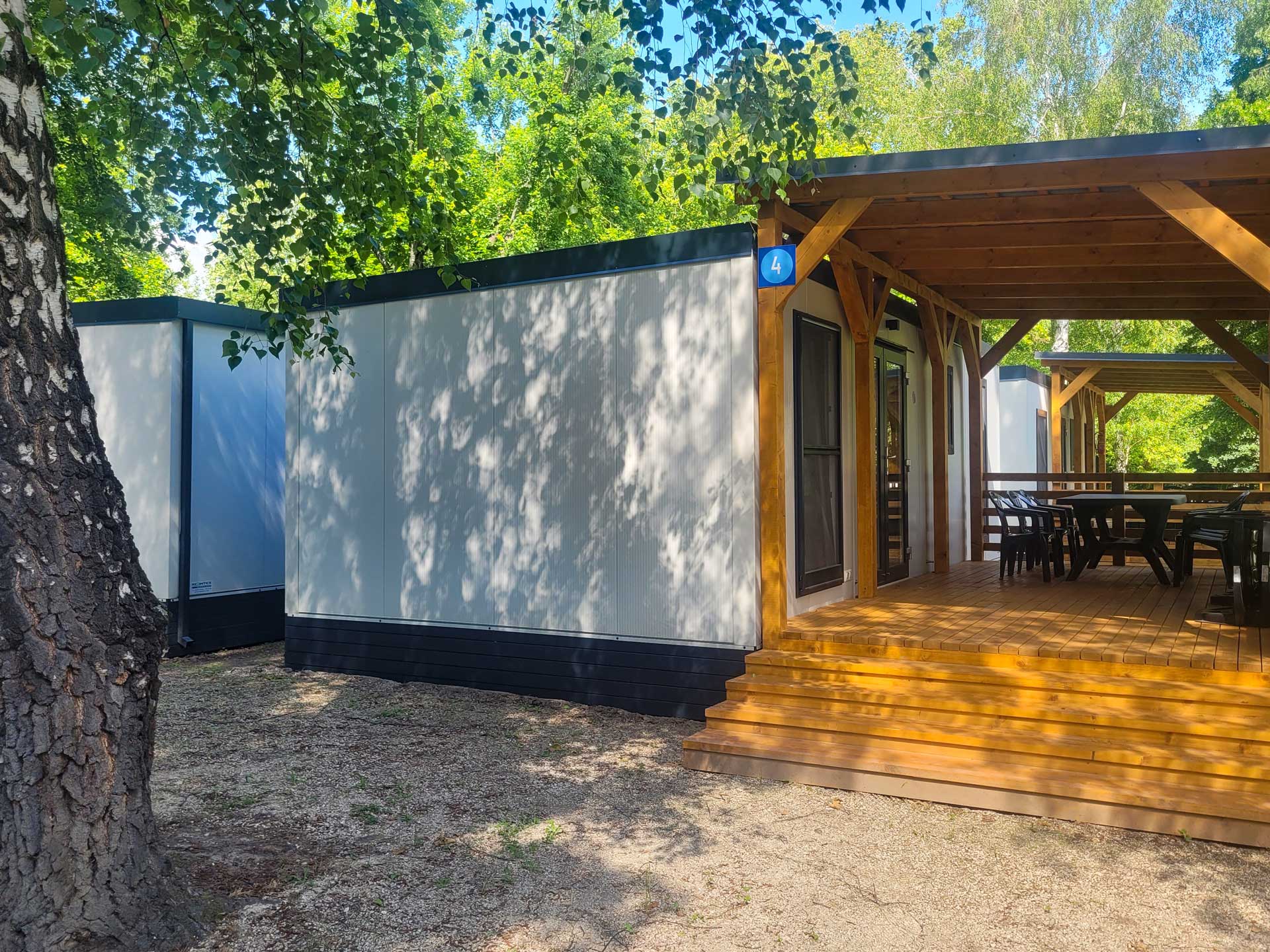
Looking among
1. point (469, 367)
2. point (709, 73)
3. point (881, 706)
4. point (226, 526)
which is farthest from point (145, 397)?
point (881, 706)

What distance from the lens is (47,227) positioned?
306 cm

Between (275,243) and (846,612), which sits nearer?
(275,243)

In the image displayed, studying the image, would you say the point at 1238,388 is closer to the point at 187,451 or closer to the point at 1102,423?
the point at 1102,423

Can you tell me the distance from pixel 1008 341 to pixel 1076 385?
5154mm

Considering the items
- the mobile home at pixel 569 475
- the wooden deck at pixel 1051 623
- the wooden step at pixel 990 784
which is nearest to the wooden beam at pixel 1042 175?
the mobile home at pixel 569 475

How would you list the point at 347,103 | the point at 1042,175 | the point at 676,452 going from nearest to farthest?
the point at 1042,175
the point at 347,103
the point at 676,452

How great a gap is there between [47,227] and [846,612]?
16.3ft

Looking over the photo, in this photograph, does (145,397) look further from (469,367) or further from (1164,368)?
(1164,368)

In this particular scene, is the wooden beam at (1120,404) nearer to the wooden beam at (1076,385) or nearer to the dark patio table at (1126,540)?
the wooden beam at (1076,385)

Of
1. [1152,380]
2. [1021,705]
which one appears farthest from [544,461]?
[1152,380]

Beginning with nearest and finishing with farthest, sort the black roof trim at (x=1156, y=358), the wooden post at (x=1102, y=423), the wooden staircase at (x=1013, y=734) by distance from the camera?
the wooden staircase at (x=1013, y=734)
the black roof trim at (x=1156, y=358)
the wooden post at (x=1102, y=423)

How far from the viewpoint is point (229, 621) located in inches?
346

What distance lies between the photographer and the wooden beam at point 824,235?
5434mm

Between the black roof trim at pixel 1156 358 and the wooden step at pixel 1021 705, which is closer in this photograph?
the wooden step at pixel 1021 705
